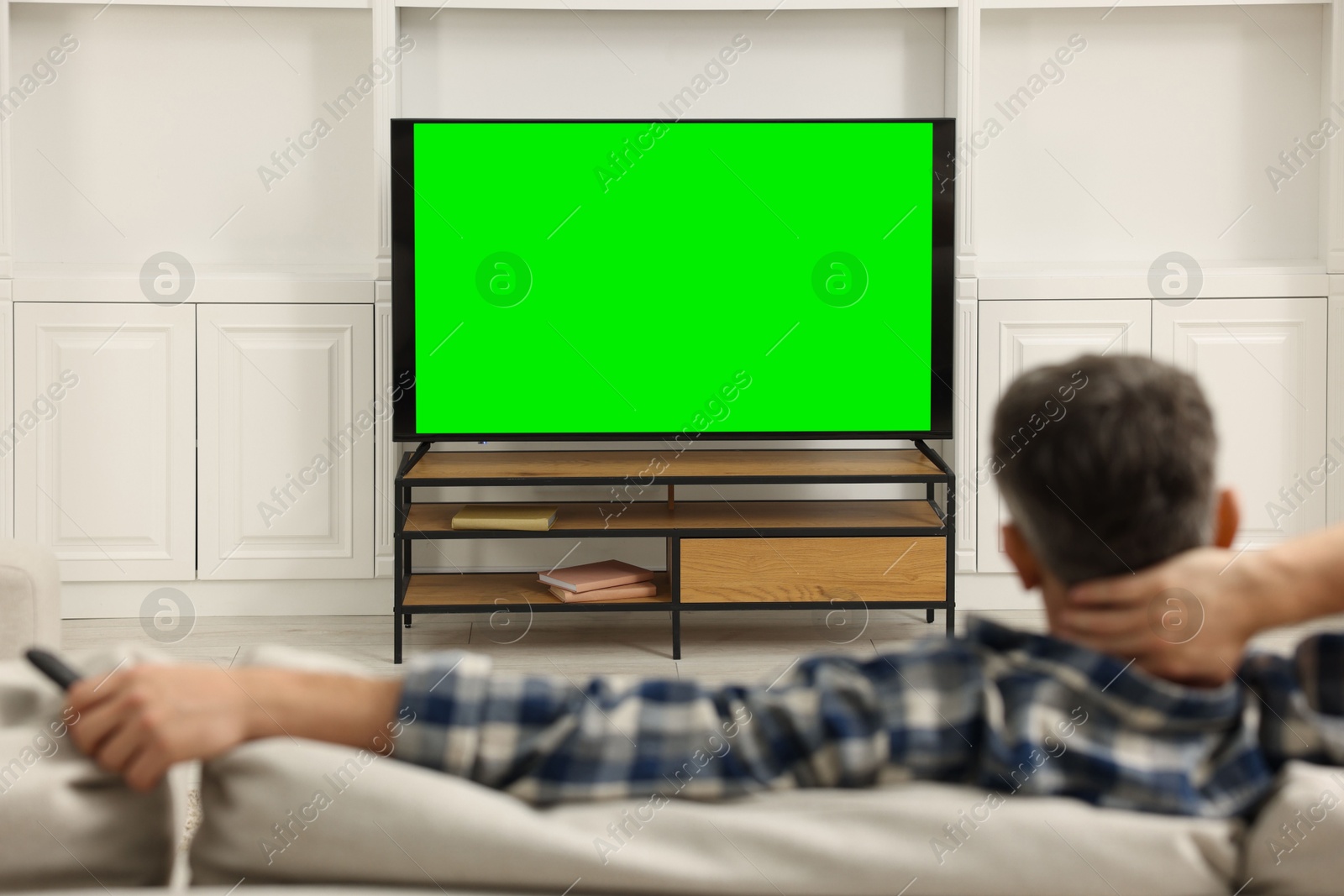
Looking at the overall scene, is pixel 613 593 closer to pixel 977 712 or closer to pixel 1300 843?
pixel 977 712

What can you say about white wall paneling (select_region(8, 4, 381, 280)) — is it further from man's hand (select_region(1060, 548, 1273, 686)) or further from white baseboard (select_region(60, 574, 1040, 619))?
man's hand (select_region(1060, 548, 1273, 686))

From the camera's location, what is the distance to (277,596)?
3.45 metres

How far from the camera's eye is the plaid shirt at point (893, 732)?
648 mm

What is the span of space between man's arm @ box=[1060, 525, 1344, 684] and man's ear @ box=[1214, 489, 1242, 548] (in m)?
→ 0.05

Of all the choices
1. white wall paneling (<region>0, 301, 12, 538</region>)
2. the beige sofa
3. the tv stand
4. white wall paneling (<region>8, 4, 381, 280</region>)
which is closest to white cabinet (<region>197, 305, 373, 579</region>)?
white wall paneling (<region>8, 4, 381, 280</region>)

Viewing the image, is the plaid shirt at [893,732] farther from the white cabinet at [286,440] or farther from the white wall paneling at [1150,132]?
the white wall paneling at [1150,132]

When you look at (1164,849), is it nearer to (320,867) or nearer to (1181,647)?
(1181,647)

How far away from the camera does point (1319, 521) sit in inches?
138

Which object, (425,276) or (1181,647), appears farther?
(425,276)

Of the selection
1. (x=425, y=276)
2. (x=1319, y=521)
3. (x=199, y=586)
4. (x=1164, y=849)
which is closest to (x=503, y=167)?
(x=425, y=276)

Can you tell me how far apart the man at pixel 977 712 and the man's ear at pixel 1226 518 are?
59 millimetres

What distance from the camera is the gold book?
3098mm

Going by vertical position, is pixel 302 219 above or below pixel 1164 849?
above

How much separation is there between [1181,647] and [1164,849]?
0.41 feet
